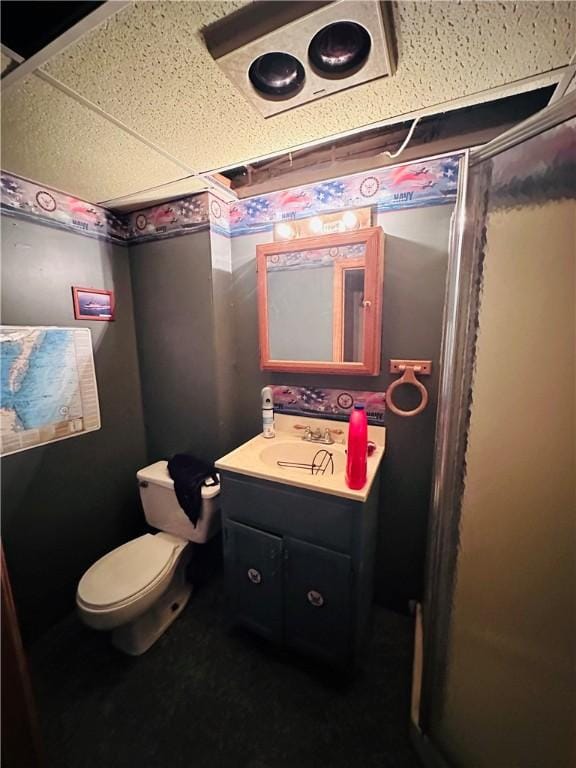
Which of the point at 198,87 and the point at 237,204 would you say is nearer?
the point at 198,87

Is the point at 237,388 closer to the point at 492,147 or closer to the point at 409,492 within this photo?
the point at 409,492

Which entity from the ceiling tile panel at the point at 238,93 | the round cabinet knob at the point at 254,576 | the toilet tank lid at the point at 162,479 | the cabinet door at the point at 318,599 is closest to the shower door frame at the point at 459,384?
the ceiling tile panel at the point at 238,93

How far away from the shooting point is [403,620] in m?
1.46

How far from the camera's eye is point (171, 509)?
1.51 m

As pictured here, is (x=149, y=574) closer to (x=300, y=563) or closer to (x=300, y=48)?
(x=300, y=563)

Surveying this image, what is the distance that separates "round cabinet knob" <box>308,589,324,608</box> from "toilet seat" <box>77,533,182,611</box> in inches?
27.0

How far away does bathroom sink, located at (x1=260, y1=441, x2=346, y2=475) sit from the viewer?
1.33 m

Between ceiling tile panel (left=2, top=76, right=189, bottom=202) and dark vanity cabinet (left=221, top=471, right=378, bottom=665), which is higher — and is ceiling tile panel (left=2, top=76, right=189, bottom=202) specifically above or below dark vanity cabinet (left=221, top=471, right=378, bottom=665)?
above

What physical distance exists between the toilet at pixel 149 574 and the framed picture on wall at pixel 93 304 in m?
0.89

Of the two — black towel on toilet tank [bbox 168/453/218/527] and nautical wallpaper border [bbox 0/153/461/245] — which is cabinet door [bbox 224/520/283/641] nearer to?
black towel on toilet tank [bbox 168/453/218/527]

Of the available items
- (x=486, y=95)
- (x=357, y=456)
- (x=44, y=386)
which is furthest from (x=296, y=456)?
(x=486, y=95)

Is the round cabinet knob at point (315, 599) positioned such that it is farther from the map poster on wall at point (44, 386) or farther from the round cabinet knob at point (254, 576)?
the map poster on wall at point (44, 386)

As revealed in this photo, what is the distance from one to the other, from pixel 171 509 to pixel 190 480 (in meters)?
0.21

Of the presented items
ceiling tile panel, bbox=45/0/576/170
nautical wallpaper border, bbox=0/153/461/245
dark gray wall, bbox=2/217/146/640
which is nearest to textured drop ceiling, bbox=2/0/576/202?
ceiling tile panel, bbox=45/0/576/170
